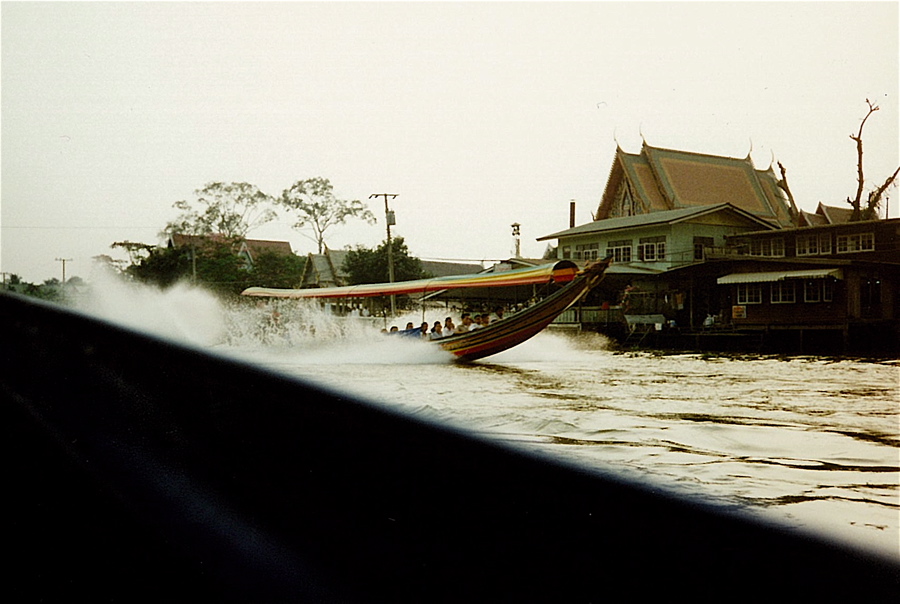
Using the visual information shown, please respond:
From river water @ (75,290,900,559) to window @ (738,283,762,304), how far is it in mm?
638

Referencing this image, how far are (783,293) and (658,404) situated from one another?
4151 mm

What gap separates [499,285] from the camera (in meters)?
5.33

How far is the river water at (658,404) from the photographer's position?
2.10 ft

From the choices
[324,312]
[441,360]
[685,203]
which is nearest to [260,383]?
[441,360]

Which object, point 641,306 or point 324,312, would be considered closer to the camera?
point 324,312

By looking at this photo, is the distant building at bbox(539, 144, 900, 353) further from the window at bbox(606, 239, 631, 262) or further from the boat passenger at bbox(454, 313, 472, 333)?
the boat passenger at bbox(454, 313, 472, 333)

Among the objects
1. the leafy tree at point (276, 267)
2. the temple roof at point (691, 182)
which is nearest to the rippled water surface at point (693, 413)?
the leafy tree at point (276, 267)

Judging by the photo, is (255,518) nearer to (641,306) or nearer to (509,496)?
(509,496)

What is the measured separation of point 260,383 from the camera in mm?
Result: 324

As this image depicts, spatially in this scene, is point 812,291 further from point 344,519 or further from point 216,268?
point 344,519

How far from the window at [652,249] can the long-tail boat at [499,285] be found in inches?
134

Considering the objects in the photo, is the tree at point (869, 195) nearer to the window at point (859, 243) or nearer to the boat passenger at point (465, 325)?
the window at point (859, 243)

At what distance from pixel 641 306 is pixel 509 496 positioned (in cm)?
946

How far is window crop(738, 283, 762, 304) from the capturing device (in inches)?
295
